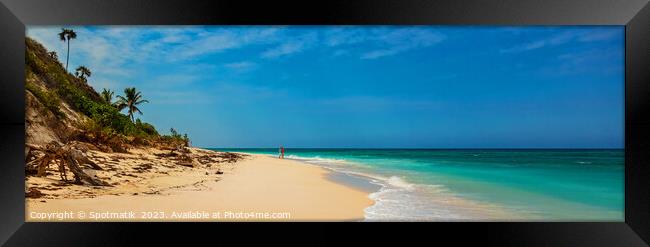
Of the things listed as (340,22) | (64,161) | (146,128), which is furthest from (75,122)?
(340,22)

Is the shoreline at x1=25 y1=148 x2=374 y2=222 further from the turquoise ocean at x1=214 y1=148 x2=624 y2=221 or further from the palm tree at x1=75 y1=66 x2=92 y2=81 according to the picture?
the palm tree at x1=75 y1=66 x2=92 y2=81

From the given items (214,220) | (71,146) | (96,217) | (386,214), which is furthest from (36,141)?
(386,214)

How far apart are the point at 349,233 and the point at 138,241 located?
6.27 ft

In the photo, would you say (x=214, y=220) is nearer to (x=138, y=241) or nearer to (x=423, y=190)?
(x=138, y=241)

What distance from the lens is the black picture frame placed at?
10.3 ft

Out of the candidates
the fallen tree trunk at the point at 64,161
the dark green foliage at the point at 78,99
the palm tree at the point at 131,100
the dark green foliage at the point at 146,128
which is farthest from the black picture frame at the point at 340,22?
the dark green foliage at the point at 146,128

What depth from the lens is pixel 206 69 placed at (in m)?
4.57

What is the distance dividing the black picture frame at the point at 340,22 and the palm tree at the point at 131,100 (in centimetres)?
112

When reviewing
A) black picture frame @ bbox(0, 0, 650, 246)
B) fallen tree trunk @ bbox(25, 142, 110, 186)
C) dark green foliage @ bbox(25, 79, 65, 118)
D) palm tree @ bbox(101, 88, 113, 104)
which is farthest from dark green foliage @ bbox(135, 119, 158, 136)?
black picture frame @ bbox(0, 0, 650, 246)

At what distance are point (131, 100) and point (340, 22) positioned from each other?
9.84 feet

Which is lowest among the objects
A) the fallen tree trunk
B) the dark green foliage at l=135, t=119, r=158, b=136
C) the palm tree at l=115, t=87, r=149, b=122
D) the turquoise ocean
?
the turquoise ocean

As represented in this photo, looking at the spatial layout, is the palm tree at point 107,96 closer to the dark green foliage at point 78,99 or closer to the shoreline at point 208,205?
the dark green foliage at point 78,99

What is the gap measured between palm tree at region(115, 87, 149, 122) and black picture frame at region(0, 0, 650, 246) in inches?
44.3

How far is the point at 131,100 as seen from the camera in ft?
15.1
